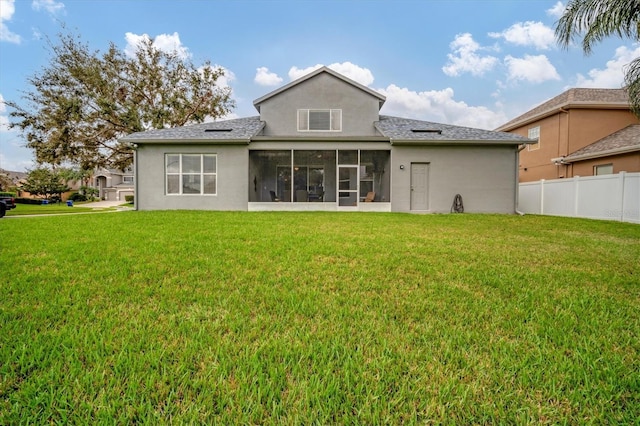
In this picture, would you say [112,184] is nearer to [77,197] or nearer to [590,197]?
[77,197]

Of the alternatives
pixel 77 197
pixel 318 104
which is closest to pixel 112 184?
pixel 77 197

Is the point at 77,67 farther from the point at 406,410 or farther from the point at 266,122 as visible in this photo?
the point at 406,410

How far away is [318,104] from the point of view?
50.0ft

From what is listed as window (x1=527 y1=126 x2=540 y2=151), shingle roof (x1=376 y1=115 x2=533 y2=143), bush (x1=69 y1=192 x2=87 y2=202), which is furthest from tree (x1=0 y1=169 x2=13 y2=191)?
window (x1=527 y1=126 x2=540 y2=151)

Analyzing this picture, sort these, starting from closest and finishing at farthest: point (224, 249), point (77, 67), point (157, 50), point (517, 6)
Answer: point (224, 249) < point (517, 6) < point (77, 67) < point (157, 50)

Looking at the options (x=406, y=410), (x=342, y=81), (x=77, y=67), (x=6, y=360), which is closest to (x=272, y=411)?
(x=406, y=410)

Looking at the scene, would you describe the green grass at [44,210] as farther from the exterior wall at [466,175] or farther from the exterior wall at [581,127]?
the exterior wall at [581,127]

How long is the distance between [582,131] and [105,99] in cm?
2933

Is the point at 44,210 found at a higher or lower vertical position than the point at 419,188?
lower

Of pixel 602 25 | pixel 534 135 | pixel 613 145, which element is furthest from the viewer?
pixel 534 135

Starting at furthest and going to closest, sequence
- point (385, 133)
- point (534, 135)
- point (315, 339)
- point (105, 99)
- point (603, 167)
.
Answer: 1. point (105, 99)
2. point (534, 135)
3. point (603, 167)
4. point (385, 133)
5. point (315, 339)

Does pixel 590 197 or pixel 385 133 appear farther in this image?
pixel 385 133

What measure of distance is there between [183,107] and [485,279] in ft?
81.5

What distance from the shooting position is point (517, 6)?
41.4 ft
